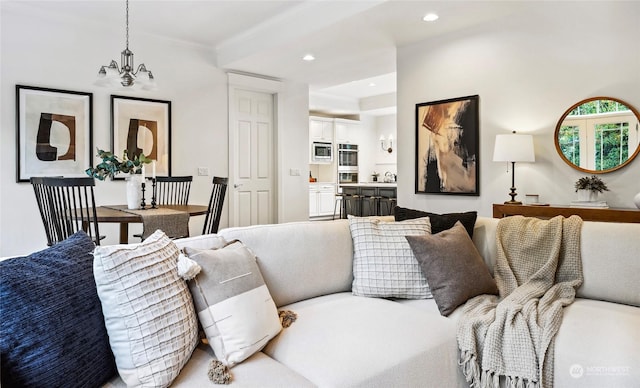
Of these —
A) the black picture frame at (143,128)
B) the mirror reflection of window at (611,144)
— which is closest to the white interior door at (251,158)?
the black picture frame at (143,128)

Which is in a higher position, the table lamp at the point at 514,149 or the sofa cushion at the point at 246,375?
Answer: the table lamp at the point at 514,149

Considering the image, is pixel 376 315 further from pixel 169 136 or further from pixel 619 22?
pixel 169 136

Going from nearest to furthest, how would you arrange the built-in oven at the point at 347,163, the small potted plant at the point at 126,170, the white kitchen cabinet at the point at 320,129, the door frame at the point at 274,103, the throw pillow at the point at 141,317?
1. the throw pillow at the point at 141,317
2. the small potted plant at the point at 126,170
3. the door frame at the point at 274,103
4. the white kitchen cabinet at the point at 320,129
5. the built-in oven at the point at 347,163

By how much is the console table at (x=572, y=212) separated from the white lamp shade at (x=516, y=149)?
396 millimetres

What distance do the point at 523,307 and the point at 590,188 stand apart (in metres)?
1.94

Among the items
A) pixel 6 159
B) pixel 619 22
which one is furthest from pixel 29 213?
pixel 619 22

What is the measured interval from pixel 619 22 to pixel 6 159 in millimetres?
5247

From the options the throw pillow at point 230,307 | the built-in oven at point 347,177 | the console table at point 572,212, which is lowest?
the throw pillow at point 230,307

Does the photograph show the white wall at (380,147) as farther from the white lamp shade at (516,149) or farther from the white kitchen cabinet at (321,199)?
the white lamp shade at (516,149)

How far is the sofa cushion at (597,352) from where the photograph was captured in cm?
148

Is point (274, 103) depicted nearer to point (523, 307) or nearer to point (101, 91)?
point (101, 91)

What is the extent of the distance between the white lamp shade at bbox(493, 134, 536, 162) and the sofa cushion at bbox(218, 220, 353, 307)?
6.09 feet

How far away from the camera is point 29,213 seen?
158 inches

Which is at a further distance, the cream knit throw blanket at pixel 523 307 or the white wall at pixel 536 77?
the white wall at pixel 536 77
